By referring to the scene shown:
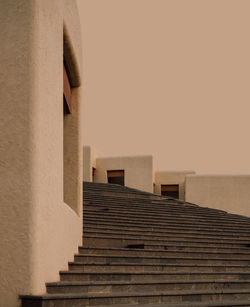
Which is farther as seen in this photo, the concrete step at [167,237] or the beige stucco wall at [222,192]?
the beige stucco wall at [222,192]

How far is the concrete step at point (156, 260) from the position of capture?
568 cm

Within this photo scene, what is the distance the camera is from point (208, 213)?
11.1 metres

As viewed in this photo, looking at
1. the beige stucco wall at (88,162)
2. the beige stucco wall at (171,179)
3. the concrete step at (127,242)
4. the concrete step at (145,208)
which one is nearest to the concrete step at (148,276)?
the concrete step at (127,242)

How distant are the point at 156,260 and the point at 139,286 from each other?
133cm

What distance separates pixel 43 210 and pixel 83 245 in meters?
2.72

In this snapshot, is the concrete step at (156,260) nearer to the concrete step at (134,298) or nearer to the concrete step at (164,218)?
the concrete step at (134,298)

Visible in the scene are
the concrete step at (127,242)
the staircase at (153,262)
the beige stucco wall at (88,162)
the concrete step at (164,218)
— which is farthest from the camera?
the beige stucco wall at (88,162)

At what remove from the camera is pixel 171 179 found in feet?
76.0

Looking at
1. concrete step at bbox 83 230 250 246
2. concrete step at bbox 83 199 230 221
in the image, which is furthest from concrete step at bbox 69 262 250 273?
concrete step at bbox 83 199 230 221

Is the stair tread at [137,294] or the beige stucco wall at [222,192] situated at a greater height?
the beige stucco wall at [222,192]

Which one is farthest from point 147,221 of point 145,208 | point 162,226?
point 145,208

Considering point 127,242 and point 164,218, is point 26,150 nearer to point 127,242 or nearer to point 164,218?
point 127,242

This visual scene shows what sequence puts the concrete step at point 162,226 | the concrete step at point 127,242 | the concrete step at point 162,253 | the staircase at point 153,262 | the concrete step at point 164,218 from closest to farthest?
the staircase at point 153,262, the concrete step at point 162,253, the concrete step at point 127,242, the concrete step at point 162,226, the concrete step at point 164,218

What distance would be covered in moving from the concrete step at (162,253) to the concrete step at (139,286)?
127cm
